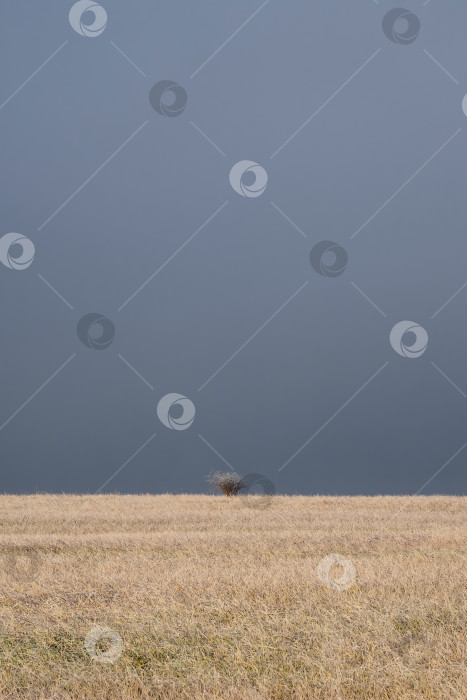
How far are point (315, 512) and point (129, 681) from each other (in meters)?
19.4

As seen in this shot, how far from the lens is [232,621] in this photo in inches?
309

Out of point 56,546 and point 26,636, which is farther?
point 56,546

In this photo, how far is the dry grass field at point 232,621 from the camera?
20.7 ft

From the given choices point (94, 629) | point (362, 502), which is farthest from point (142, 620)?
point (362, 502)

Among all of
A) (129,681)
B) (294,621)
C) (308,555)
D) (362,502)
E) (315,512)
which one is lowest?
(129,681)

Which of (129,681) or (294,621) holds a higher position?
(294,621)

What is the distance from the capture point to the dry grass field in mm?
6311

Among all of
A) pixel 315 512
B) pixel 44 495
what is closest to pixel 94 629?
pixel 315 512

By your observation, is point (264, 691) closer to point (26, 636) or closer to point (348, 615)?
point (348, 615)

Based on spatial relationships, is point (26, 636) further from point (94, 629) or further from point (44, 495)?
point (44, 495)

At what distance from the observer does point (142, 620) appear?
7.88 meters

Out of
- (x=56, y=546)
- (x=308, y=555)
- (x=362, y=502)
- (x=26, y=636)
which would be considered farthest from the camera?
(x=362, y=502)

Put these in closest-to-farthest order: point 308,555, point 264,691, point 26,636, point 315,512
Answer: point 264,691 → point 26,636 → point 308,555 → point 315,512

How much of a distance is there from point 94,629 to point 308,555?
7795 mm
